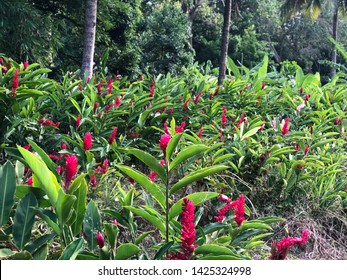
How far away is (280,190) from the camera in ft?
11.6

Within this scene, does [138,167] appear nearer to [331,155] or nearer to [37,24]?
[331,155]

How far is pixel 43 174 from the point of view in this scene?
5.02 feet

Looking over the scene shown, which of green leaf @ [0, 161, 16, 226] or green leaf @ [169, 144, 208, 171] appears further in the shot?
green leaf @ [169, 144, 208, 171]

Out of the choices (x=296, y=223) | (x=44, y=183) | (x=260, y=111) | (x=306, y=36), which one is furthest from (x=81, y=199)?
(x=306, y=36)

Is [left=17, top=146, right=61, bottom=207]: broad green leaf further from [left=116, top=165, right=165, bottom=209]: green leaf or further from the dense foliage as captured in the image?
[left=116, top=165, right=165, bottom=209]: green leaf

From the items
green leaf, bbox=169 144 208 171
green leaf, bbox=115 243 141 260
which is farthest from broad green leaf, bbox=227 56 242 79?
green leaf, bbox=115 243 141 260

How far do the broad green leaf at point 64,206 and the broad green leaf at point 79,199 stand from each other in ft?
0.34

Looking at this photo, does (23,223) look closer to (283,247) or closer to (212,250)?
(212,250)

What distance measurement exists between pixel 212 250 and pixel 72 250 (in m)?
0.47

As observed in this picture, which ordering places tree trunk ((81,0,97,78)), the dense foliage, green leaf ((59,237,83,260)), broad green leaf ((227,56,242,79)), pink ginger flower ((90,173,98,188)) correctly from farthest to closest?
broad green leaf ((227,56,242,79))
tree trunk ((81,0,97,78))
pink ginger flower ((90,173,98,188))
the dense foliage
green leaf ((59,237,83,260))

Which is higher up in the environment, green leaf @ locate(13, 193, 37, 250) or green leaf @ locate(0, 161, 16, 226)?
green leaf @ locate(0, 161, 16, 226)

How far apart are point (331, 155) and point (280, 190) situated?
2.29 feet

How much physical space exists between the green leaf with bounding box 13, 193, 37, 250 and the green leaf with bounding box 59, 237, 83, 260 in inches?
6.1

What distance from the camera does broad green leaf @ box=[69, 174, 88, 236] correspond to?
1678 mm
